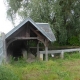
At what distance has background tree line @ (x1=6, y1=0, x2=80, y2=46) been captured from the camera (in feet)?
60.8

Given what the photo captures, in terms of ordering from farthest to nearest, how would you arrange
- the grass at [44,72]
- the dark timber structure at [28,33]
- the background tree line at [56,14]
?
1. the background tree line at [56,14]
2. the dark timber structure at [28,33]
3. the grass at [44,72]

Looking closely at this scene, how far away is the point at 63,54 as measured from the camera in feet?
48.2

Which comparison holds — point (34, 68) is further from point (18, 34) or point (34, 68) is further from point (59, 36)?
point (59, 36)

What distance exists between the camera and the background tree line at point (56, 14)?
18.5m

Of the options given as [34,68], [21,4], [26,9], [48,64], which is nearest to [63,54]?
[48,64]

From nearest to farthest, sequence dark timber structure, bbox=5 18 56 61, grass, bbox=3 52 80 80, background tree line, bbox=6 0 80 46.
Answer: grass, bbox=3 52 80 80, dark timber structure, bbox=5 18 56 61, background tree line, bbox=6 0 80 46

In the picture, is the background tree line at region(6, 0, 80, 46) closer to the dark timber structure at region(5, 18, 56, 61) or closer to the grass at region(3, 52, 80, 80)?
the dark timber structure at region(5, 18, 56, 61)

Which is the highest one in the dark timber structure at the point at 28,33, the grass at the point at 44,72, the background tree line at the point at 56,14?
the background tree line at the point at 56,14

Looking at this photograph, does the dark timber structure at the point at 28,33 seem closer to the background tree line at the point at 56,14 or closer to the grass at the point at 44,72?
the grass at the point at 44,72

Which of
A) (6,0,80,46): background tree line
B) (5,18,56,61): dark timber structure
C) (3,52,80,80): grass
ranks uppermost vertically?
(6,0,80,46): background tree line

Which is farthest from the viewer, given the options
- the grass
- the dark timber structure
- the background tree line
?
the background tree line

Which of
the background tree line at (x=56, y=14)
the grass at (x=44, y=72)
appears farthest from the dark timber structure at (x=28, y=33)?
the background tree line at (x=56, y=14)

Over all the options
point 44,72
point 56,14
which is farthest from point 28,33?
point 56,14

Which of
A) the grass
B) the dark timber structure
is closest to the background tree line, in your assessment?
the dark timber structure
